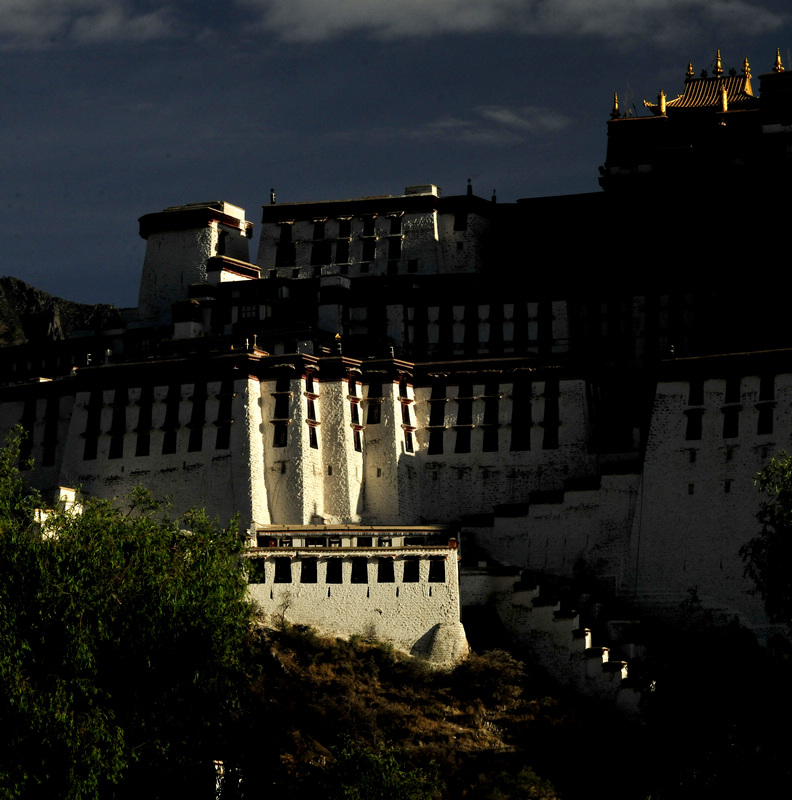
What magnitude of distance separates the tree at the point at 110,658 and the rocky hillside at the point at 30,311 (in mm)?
54656

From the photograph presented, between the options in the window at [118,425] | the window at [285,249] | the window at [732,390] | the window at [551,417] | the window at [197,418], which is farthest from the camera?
the window at [285,249]

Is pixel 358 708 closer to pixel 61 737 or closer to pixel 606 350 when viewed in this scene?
pixel 61 737

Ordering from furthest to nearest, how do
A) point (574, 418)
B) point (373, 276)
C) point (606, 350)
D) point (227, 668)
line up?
1. point (373, 276)
2. point (606, 350)
3. point (574, 418)
4. point (227, 668)

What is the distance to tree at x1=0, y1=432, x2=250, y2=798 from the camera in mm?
77938

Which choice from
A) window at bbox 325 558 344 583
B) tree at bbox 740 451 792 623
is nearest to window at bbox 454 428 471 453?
window at bbox 325 558 344 583

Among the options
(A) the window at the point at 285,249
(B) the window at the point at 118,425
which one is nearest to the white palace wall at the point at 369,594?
(B) the window at the point at 118,425

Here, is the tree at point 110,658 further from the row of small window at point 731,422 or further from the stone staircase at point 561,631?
the row of small window at point 731,422

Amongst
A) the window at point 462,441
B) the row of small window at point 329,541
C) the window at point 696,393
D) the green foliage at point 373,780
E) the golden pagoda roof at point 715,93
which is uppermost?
the golden pagoda roof at point 715,93

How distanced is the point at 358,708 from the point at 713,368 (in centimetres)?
Result: 2426

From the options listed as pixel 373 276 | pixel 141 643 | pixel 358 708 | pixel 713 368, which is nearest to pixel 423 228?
pixel 373 276

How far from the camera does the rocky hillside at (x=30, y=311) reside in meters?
144

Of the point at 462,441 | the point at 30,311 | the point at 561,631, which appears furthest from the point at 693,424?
the point at 30,311

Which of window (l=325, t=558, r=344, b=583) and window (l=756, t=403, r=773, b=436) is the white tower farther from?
window (l=756, t=403, r=773, b=436)

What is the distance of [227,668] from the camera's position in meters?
84.4
